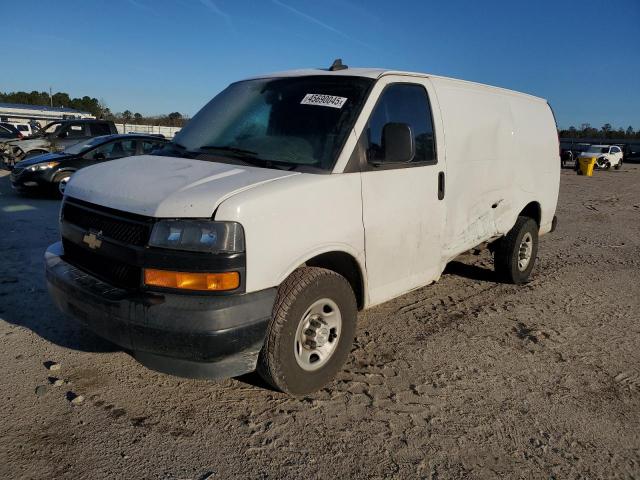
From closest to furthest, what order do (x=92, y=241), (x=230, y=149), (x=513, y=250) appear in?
(x=92, y=241) → (x=230, y=149) → (x=513, y=250)

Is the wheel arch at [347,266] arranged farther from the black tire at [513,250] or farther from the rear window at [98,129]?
the rear window at [98,129]

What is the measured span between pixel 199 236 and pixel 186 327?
480 millimetres

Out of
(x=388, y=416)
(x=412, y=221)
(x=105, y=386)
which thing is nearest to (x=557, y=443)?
(x=388, y=416)

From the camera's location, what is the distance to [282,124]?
12.0ft

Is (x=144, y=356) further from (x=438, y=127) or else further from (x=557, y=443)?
(x=438, y=127)

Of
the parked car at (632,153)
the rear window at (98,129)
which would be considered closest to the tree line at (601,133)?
the parked car at (632,153)

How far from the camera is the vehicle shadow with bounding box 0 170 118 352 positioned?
400 cm

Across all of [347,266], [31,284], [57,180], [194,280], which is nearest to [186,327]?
[194,280]

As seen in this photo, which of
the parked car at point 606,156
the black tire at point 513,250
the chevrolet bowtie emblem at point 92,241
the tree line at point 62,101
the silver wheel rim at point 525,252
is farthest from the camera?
the tree line at point 62,101

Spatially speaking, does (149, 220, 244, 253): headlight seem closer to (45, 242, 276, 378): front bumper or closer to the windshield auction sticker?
(45, 242, 276, 378): front bumper

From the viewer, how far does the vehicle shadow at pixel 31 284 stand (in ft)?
13.1

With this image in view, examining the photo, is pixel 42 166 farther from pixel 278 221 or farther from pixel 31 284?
pixel 278 221

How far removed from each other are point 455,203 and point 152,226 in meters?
2.63

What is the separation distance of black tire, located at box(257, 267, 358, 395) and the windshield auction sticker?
1220 mm
